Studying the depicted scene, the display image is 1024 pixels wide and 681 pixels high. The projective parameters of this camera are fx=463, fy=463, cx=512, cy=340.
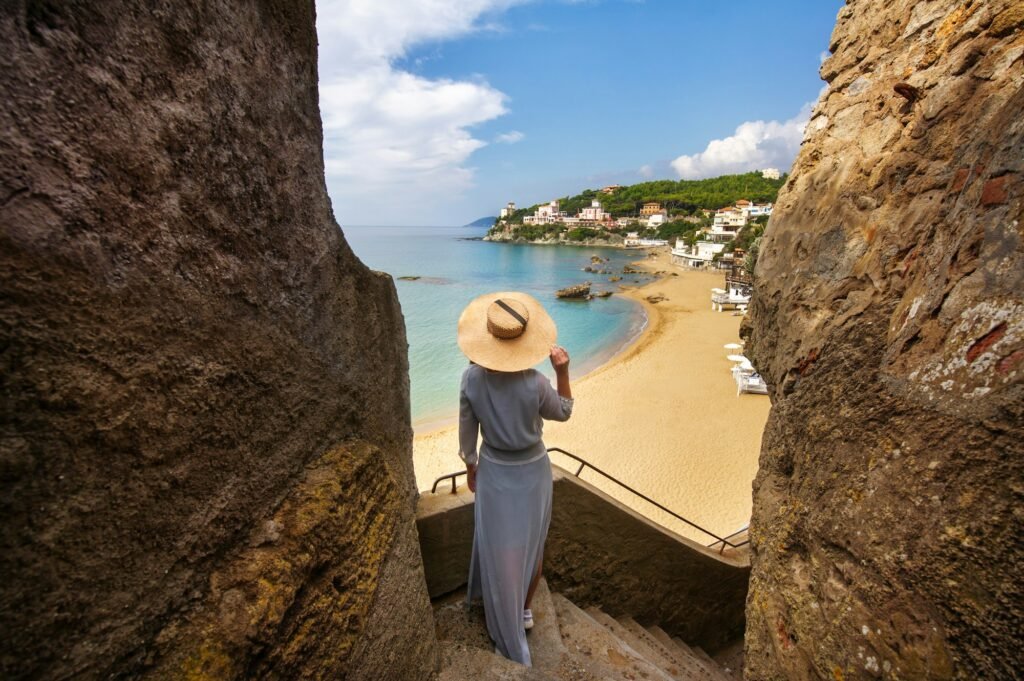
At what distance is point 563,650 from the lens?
2.88 metres

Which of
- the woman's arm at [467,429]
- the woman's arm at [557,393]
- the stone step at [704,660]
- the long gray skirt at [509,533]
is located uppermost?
the woman's arm at [557,393]

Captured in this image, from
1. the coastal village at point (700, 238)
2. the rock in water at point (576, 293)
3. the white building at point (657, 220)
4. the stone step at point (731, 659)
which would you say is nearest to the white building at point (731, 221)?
the coastal village at point (700, 238)

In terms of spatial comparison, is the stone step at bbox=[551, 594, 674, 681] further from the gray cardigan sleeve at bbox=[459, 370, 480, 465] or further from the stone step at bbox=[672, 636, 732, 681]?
the gray cardigan sleeve at bbox=[459, 370, 480, 465]

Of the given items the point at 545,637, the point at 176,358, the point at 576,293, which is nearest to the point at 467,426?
the point at 176,358

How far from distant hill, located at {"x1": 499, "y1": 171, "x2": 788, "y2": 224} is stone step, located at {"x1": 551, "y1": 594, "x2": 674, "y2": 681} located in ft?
328

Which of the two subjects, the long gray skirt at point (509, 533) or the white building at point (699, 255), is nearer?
the long gray skirt at point (509, 533)

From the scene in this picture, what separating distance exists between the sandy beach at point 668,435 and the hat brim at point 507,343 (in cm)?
816

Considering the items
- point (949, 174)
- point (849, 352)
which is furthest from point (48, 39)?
point (949, 174)

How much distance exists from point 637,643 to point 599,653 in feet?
3.09

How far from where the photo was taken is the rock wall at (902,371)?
1.60 metres

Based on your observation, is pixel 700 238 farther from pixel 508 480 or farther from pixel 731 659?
pixel 508 480

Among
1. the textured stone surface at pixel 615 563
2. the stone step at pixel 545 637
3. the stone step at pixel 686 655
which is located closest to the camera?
the stone step at pixel 545 637

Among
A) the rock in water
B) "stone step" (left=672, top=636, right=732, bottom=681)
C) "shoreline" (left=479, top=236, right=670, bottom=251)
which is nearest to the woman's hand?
"stone step" (left=672, top=636, right=732, bottom=681)

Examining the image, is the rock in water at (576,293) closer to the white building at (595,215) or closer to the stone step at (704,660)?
the stone step at (704,660)
